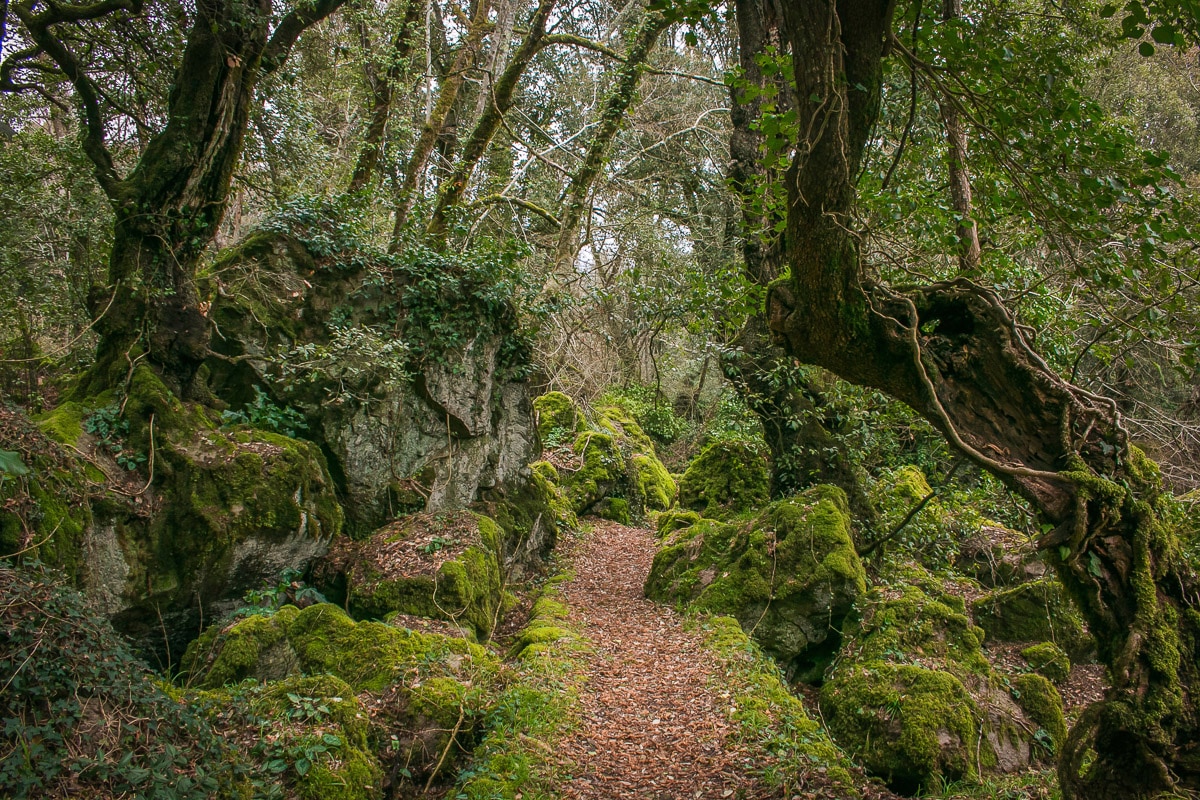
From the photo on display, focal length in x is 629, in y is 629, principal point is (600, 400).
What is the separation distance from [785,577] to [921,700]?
2038 millimetres

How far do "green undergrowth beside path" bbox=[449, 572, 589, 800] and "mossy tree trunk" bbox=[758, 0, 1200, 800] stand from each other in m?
3.16

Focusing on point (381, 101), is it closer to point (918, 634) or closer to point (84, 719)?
point (84, 719)

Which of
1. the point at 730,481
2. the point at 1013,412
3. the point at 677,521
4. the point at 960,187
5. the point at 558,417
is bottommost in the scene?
the point at 677,521

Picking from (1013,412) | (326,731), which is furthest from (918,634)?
(326,731)

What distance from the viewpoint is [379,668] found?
4.99 meters

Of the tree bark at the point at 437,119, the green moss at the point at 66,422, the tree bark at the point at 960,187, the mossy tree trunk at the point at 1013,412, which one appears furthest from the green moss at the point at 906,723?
the tree bark at the point at 437,119

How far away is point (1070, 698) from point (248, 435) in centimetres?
920

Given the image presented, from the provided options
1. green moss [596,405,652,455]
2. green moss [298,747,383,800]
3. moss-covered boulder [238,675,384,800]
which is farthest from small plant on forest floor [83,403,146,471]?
Result: green moss [596,405,652,455]

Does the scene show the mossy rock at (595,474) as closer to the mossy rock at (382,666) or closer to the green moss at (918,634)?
the green moss at (918,634)

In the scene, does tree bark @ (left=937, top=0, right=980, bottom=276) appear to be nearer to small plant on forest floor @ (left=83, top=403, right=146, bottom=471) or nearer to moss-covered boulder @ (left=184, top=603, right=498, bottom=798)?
moss-covered boulder @ (left=184, top=603, right=498, bottom=798)

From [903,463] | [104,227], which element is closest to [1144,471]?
[903,463]

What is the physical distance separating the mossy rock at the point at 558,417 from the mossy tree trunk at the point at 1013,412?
10.3 meters

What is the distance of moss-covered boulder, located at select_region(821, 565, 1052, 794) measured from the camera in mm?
4855

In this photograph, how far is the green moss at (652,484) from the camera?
1477 centimetres
